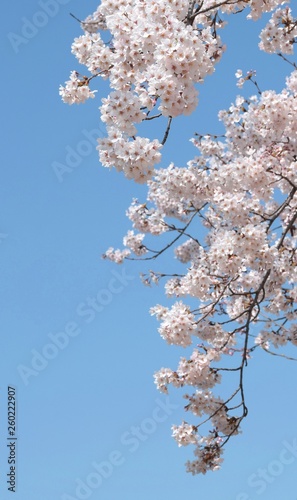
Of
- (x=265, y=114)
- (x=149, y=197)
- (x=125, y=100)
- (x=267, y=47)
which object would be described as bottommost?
(x=125, y=100)

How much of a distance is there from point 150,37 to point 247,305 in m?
4.16

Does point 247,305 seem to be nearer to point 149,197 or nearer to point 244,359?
point 244,359

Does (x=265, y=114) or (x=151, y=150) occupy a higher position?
(x=265, y=114)

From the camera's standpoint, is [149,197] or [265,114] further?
[149,197]

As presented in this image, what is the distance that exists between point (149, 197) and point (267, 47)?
518 cm

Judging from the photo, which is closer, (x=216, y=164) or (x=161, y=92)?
(x=161, y=92)

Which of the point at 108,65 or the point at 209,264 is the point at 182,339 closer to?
the point at 209,264

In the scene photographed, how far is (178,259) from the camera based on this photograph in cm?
1286

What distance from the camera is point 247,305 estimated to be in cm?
817

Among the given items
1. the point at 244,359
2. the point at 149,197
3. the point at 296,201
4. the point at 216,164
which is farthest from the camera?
the point at 149,197

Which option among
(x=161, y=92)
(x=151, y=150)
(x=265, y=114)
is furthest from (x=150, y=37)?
(x=265, y=114)

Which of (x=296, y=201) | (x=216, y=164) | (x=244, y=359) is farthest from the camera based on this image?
(x=216, y=164)

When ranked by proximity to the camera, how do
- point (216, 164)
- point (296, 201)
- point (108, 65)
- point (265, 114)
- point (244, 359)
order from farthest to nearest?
1. point (216, 164)
2. point (296, 201)
3. point (265, 114)
4. point (244, 359)
5. point (108, 65)

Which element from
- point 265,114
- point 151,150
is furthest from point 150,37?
point 265,114
